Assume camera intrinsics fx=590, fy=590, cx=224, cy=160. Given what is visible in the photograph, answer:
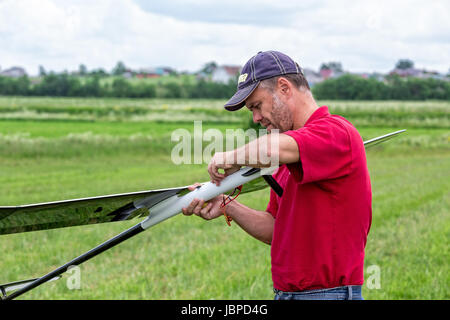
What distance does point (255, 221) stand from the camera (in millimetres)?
3291

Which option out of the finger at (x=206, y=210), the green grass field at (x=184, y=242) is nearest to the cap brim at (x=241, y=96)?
the finger at (x=206, y=210)

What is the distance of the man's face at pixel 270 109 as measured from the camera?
8.69 feet

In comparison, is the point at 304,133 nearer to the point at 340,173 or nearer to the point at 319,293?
the point at 340,173

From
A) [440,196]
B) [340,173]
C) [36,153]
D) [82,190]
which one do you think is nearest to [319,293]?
[340,173]

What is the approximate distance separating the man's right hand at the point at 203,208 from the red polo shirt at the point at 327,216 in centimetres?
41

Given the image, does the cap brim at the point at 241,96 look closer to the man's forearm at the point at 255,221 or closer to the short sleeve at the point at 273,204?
the short sleeve at the point at 273,204

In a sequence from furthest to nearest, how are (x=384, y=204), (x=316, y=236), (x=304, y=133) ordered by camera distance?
(x=384, y=204)
(x=316, y=236)
(x=304, y=133)

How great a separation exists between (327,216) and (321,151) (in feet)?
1.12

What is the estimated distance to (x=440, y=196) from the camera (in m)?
12.8

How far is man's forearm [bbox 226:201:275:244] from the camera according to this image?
10.8 ft

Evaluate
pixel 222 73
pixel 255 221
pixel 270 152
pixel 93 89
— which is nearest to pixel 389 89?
pixel 255 221

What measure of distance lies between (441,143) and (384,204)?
848 inches

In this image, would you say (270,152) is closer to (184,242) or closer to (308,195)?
(308,195)

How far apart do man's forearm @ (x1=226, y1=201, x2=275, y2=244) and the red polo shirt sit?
50 centimetres
